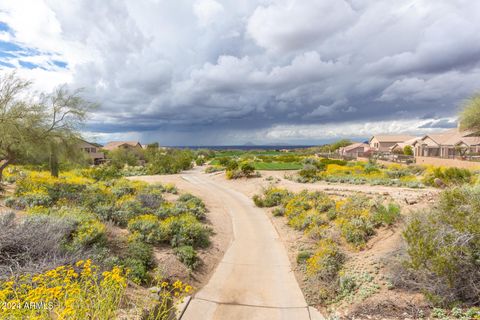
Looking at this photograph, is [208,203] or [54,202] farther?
[208,203]

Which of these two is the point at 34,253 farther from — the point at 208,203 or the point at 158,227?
the point at 208,203

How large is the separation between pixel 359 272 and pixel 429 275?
1.75 metres

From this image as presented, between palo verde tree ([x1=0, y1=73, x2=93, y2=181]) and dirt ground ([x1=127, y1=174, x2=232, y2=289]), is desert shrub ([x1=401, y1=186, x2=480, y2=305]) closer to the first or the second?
dirt ground ([x1=127, y1=174, x2=232, y2=289])

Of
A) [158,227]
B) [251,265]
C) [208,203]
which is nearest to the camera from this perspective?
[251,265]

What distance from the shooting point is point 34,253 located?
5664mm

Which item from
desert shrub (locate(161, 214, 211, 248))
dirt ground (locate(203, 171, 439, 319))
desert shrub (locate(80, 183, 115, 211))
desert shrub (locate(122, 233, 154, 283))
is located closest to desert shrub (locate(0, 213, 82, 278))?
desert shrub (locate(122, 233, 154, 283))

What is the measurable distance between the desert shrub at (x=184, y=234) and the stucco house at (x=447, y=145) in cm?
3315

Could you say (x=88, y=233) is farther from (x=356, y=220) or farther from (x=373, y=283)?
(x=356, y=220)

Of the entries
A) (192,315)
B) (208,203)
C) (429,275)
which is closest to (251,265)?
(192,315)

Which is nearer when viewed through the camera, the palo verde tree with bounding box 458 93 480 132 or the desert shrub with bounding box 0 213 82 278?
the desert shrub with bounding box 0 213 82 278

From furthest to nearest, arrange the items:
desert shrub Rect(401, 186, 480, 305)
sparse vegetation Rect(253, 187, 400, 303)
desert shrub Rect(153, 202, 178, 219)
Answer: desert shrub Rect(153, 202, 178, 219) < sparse vegetation Rect(253, 187, 400, 303) < desert shrub Rect(401, 186, 480, 305)

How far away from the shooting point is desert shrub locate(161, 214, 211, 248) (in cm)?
907

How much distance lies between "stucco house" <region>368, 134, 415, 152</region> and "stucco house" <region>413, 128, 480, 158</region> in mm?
18127

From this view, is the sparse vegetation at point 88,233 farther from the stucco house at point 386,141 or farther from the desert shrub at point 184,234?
the stucco house at point 386,141
